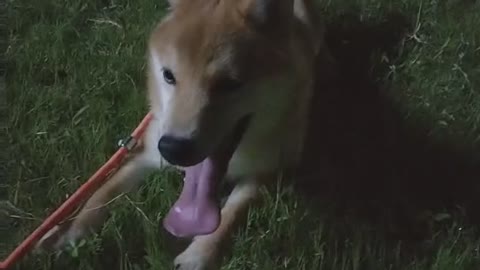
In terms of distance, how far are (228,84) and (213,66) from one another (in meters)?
0.06

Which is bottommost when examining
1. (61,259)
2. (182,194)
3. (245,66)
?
(61,259)

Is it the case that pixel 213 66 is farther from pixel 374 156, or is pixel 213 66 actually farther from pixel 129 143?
pixel 374 156

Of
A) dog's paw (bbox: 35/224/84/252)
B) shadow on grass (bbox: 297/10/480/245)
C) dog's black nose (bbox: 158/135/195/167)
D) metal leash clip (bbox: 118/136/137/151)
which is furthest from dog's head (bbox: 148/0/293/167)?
shadow on grass (bbox: 297/10/480/245)

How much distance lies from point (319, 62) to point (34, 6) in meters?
0.92

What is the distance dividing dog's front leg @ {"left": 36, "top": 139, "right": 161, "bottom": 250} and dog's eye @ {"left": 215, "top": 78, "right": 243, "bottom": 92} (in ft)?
1.14

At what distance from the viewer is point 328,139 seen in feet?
8.81

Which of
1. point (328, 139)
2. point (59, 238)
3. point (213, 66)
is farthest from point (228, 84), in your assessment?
point (328, 139)

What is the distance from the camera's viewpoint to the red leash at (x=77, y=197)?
6.79 ft

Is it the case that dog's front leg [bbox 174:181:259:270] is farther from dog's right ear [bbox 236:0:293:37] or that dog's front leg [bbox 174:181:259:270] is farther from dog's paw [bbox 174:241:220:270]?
dog's right ear [bbox 236:0:293:37]

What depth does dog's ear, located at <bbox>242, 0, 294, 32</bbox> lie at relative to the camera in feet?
7.13

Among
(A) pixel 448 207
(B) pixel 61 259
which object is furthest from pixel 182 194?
(A) pixel 448 207

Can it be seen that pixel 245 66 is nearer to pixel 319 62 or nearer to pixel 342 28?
pixel 319 62

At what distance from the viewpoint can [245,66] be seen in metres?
2.11

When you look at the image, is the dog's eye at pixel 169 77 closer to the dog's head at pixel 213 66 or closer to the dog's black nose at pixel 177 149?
the dog's head at pixel 213 66
